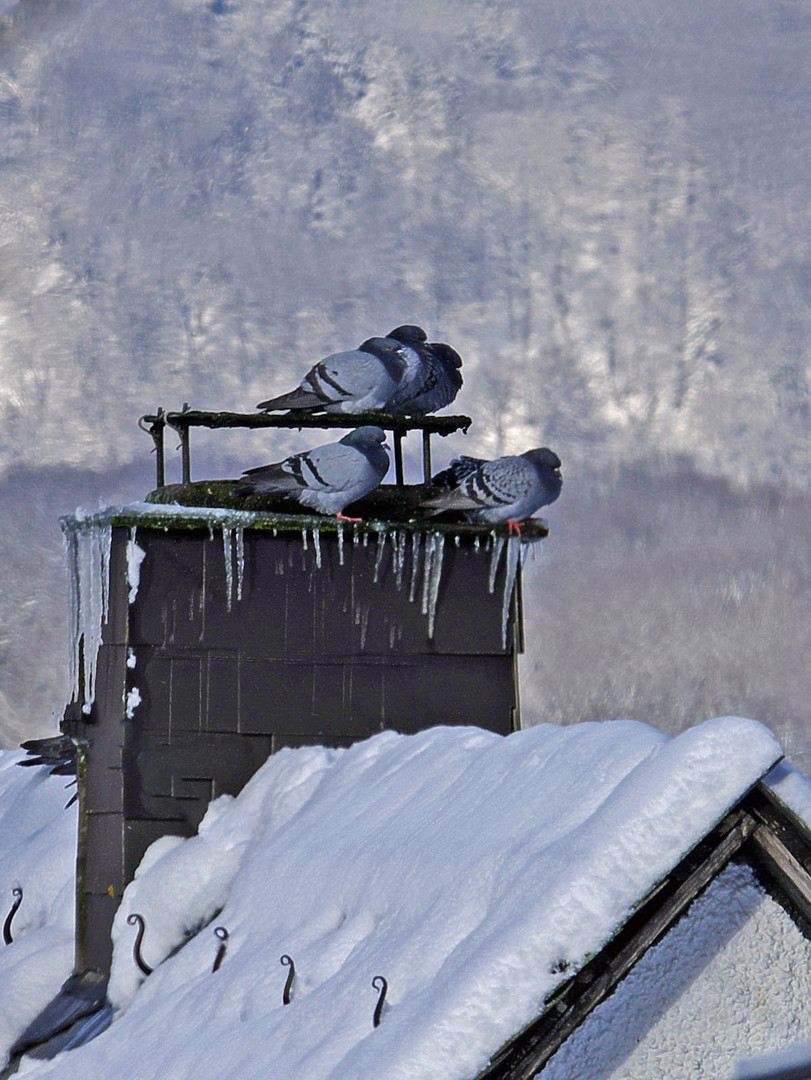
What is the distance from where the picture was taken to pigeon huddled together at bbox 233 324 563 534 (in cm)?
582

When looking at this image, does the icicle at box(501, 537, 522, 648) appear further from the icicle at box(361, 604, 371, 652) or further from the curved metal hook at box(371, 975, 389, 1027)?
the curved metal hook at box(371, 975, 389, 1027)

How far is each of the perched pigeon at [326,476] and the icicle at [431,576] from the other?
0.43 m

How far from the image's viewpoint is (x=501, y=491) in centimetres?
599

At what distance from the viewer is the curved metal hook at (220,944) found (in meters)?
3.93

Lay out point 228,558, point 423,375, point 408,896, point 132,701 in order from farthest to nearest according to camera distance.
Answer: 1. point 423,375
2. point 228,558
3. point 132,701
4. point 408,896

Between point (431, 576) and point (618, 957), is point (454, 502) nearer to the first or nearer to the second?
point (431, 576)

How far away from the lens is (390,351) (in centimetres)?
708

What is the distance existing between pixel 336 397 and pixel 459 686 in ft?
5.90

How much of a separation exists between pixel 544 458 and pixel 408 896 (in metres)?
3.59

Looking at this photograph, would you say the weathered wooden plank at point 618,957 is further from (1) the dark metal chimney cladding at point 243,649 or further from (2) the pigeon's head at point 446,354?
(2) the pigeon's head at point 446,354

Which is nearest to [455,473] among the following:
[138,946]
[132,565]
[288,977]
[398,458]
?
[398,458]

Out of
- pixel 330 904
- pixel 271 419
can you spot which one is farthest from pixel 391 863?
pixel 271 419

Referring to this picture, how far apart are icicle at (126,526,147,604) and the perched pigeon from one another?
2.13 ft

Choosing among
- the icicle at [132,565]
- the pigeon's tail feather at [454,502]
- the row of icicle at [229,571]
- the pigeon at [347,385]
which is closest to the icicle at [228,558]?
the row of icicle at [229,571]
